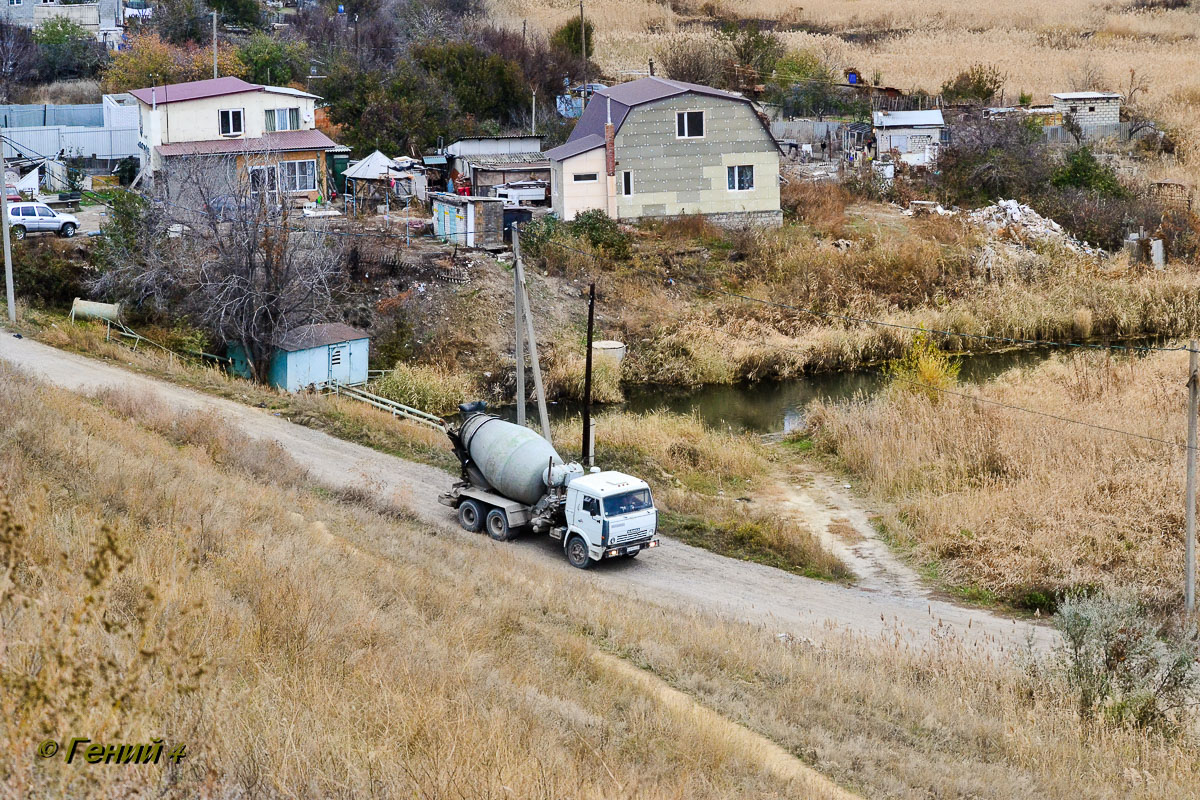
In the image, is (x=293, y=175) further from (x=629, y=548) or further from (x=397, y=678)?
(x=397, y=678)

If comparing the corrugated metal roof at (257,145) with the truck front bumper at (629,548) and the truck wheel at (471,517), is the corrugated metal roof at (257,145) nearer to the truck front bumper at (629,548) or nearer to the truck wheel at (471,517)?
the truck wheel at (471,517)

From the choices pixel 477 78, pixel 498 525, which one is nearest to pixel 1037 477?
pixel 498 525

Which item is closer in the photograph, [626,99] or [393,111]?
[626,99]

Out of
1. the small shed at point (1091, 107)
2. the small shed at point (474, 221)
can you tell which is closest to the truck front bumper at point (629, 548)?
the small shed at point (474, 221)

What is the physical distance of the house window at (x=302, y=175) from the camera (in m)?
46.6

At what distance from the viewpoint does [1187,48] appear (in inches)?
3039

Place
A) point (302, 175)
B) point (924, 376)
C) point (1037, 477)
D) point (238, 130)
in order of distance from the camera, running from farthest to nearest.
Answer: point (302, 175), point (238, 130), point (924, 376), point (1037, 477)

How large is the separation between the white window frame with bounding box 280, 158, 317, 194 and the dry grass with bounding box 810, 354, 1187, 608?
24.6m

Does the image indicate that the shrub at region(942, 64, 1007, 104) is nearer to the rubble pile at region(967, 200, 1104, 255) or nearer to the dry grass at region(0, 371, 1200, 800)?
the rubble pile at region(967, 200, 1104, 255)

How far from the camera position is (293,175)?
46.8m

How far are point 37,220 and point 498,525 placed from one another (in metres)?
25.6

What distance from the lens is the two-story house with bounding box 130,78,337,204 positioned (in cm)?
4450

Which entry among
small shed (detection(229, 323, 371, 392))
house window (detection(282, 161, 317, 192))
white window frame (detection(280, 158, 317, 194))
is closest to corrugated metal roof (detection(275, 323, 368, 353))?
small shed (detection(229, 323, 371, 392))

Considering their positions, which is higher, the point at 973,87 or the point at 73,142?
the point at 973,87
